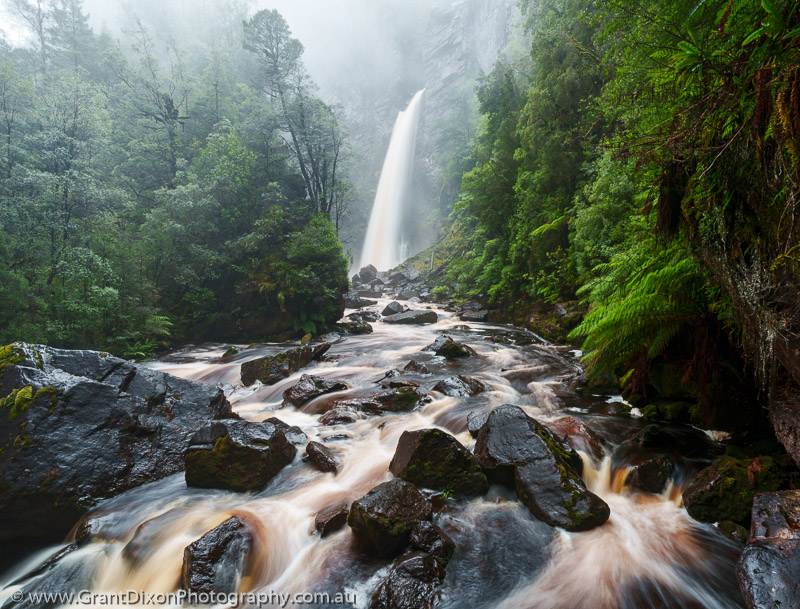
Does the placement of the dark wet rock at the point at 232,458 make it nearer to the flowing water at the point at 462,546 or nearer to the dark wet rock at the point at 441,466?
the flowing water at the point at 462,546

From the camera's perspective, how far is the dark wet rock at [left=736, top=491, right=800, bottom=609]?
6.44 feet

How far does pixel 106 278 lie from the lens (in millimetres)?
10203

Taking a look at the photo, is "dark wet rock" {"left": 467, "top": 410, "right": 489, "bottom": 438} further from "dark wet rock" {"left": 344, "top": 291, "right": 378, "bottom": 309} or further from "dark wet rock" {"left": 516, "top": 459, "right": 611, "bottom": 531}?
"dark wet rock" {"left": 344, "top": 291, "right": 378, "bottom": 309}

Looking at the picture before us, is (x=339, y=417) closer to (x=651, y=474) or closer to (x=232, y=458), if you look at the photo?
(x=232, y=458)

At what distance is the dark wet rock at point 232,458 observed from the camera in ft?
13.5

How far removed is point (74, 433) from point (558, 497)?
5593mm

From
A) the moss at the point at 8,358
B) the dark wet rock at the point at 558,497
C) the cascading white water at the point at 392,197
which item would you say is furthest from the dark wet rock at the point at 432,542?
the cascading white water at the point at 392,197

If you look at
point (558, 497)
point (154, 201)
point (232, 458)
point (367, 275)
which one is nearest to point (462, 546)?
point (558, 497)

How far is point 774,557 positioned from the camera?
2.08 metres

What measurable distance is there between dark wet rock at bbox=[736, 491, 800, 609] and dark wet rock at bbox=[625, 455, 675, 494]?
1282mm

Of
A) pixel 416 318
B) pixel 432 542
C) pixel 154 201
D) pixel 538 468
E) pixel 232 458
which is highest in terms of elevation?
pixel 154 201

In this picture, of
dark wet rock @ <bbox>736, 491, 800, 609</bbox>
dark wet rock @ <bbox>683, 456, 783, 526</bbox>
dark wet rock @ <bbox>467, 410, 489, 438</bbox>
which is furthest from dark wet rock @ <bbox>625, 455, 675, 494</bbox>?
dark wet rock @ <bbox>467, 410, 489, 438</bbox>

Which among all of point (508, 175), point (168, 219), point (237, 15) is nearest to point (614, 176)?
point (508, 175)

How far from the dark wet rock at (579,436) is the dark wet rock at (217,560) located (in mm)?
3836
